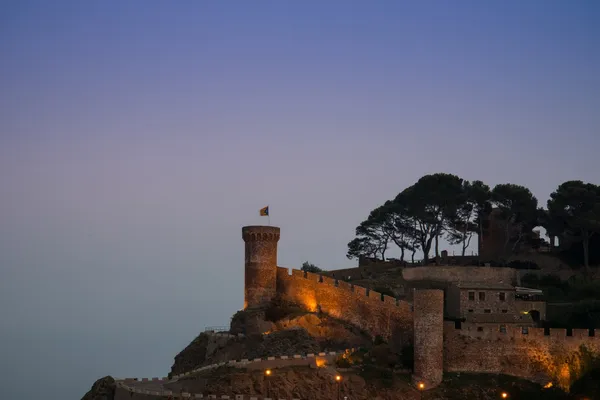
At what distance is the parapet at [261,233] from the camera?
6850 cm

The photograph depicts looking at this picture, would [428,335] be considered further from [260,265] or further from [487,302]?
[260,265]

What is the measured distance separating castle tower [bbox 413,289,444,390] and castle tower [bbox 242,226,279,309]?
16.0 m

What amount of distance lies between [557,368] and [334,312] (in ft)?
52.4

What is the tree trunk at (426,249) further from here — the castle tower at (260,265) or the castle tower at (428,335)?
the castle tower at (428,335)

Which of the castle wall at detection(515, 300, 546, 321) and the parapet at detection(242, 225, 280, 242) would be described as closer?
the castle wall at detection(515, 300, 546, 321)

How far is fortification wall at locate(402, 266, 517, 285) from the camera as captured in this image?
2689 inches

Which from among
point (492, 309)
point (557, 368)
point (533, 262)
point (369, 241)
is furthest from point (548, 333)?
point (369, 241)

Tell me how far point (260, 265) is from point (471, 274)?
46.8ft

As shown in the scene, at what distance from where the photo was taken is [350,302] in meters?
63.1

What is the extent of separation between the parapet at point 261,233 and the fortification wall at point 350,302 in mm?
2288

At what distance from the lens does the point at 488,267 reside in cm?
6950

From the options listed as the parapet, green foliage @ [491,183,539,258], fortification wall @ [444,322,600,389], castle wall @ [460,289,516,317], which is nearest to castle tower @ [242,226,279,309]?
the parapet

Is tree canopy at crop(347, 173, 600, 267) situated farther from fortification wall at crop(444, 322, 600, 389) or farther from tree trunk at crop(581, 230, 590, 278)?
fortification wall at crop(444, 322, 600, 389)

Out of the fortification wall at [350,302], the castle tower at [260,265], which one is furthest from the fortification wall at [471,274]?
the castle tower at [260,265]
